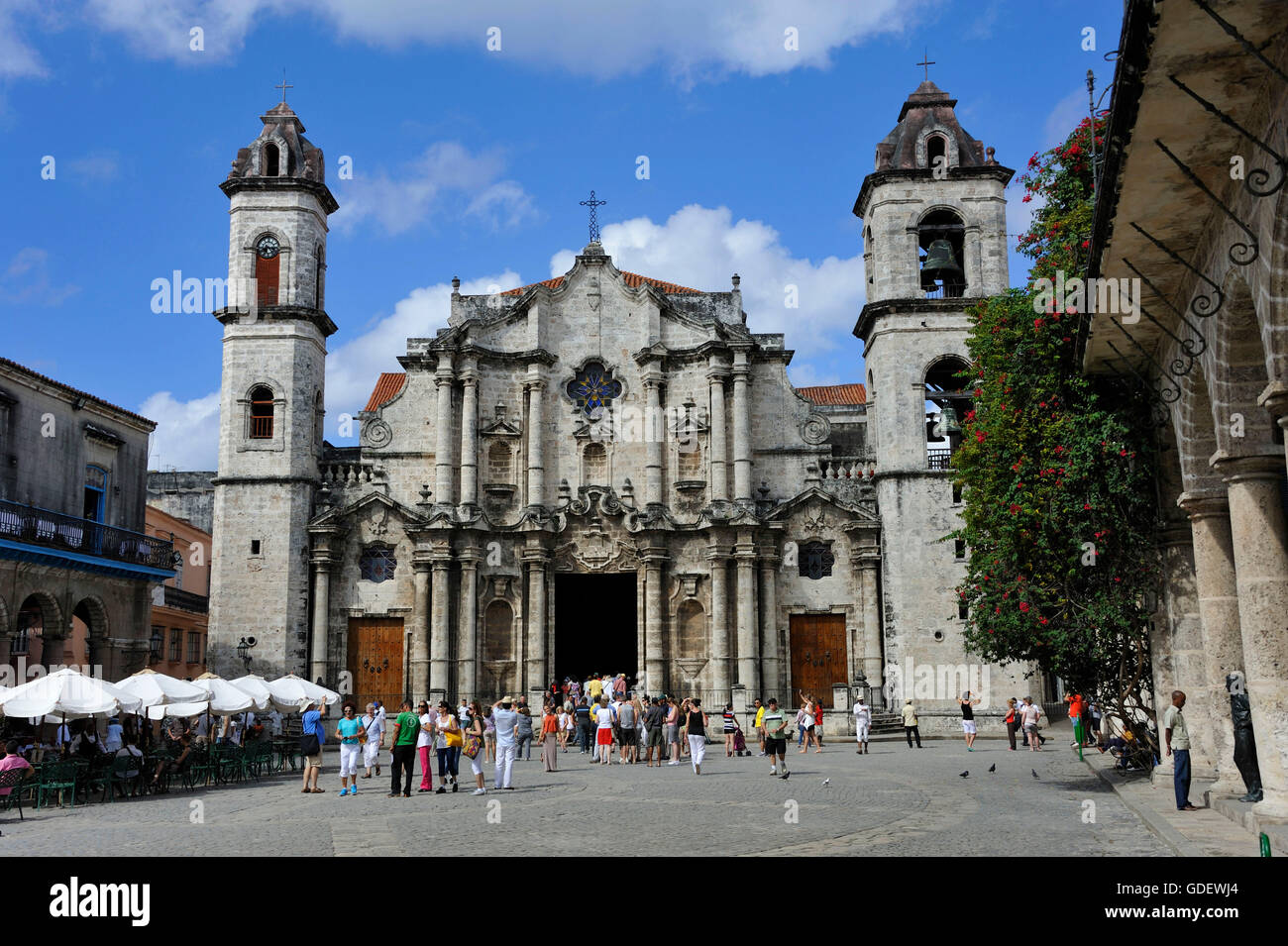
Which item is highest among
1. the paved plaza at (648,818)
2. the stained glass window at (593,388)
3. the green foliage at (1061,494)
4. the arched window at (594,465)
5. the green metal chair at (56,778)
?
the stained glass window at (593,388)

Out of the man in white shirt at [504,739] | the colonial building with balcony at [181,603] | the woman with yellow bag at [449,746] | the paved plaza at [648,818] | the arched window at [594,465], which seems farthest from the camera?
the colonial building with balcony at [181,603]

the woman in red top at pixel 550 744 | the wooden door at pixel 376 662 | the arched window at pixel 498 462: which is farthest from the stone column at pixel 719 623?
the woman in red top at pixel 550 744

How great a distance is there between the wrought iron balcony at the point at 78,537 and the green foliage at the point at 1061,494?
2062 centimetres

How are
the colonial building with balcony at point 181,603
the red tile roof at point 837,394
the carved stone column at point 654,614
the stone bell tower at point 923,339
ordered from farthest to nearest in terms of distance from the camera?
the red tile roof at point 837,394 → the colonial building with balcony at point 181,603 → the carved stone column at point 654,614 → the stone bell tower at point 923,339

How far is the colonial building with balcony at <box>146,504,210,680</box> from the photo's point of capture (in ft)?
138

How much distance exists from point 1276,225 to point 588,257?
29129 millimetres

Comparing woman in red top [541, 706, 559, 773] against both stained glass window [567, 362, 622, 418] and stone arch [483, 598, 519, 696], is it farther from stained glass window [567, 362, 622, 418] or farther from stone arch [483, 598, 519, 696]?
stained glass window [567, 362, 622, 418]

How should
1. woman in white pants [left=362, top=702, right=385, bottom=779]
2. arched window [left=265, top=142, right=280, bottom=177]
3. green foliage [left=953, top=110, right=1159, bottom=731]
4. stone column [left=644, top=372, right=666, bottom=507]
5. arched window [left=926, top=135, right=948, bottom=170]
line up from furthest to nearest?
arched window [left=265, top=142, right=280, bottom=177], stone column [left=644, top=372, right=666, bottom=507], arched window [left=926, top=135, right=948, bottom=170], woman in white pants [left=362, top=702, right=385, bottom=779], green foliage [left=953, top=110, right=1159, bottom=731]

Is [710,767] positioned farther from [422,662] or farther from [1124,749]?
[422,662]

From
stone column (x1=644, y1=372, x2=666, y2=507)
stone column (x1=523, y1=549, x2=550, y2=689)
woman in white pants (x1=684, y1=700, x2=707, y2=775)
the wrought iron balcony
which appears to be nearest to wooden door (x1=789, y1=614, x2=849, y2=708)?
stone column (x1=644, y1=372, x2=666, y2=507)

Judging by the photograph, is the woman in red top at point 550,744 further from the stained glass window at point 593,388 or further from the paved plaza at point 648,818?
the stained glass window at point 593,388

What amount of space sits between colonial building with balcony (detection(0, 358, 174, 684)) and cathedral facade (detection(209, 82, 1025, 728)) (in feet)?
8.75

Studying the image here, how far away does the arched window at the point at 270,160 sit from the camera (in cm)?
3616
